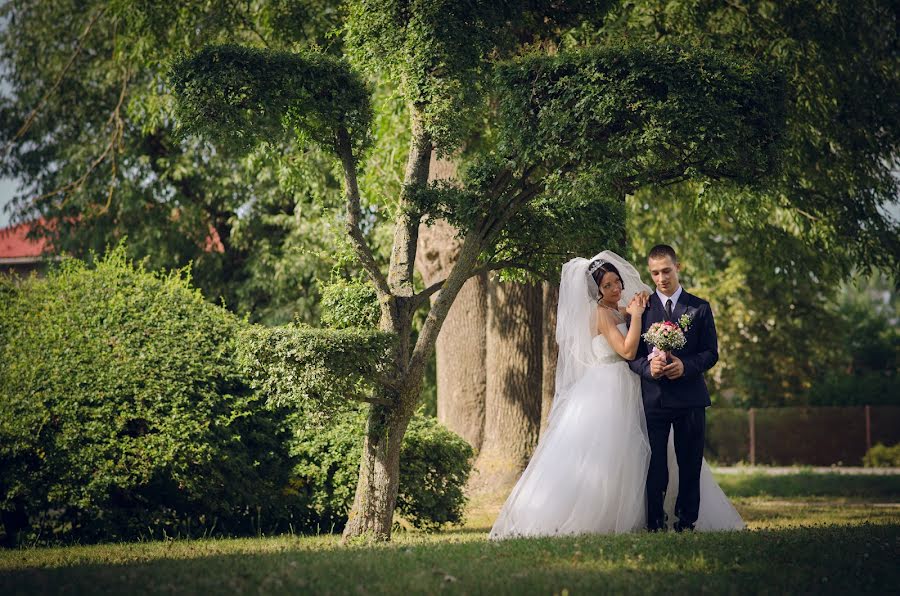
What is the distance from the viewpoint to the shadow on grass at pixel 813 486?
18.8m

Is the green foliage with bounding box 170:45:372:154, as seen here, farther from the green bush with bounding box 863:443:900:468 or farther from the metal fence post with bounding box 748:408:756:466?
the metal fence post with bounding box 748:408:756:466

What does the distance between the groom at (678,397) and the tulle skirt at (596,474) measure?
0.15m

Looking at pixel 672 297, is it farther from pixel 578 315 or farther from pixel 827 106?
pixel 827 106

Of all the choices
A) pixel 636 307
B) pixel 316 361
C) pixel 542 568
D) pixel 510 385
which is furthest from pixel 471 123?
pixel 510 385

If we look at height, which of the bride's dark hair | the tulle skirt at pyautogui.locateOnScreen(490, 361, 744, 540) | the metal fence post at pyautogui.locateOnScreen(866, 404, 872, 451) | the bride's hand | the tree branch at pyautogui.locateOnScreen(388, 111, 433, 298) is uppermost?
the tree branch at pyautogui.locateOnScreen(388, 111, 433, 298)

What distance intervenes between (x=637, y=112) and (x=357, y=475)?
538 centimetres

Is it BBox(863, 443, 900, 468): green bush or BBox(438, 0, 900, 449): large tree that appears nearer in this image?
BBox(438, 0, 900, 449): large tree

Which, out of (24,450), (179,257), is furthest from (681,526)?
(179,257)

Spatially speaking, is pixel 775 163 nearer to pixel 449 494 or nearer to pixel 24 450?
pixel 449 494

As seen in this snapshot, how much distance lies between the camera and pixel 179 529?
1149 cm

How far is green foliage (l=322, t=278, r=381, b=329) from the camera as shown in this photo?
10.5 metres

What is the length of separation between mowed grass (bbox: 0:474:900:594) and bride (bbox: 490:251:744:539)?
834mm

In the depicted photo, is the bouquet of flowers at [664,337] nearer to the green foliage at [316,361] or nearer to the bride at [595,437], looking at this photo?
the bride at [595,437]

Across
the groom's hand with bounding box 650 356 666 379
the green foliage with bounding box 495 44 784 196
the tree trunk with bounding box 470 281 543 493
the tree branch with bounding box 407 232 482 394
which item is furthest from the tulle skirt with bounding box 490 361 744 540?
the tree trunk with bounding box 470 281 543 493
